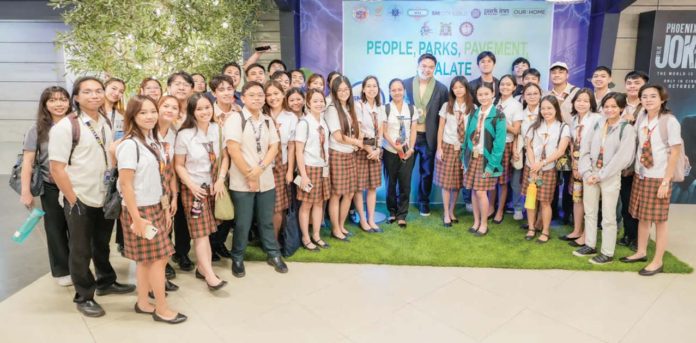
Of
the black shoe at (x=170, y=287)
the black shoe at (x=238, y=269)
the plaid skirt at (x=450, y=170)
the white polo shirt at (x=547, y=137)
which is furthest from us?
the plaid skirt at (x=450, y=170)

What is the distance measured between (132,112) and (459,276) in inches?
98.8

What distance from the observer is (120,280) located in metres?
3.58

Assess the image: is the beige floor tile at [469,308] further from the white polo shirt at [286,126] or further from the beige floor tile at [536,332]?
the white polo shirt at [286,126]

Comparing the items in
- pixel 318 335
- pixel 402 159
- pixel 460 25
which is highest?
pixel 460 25

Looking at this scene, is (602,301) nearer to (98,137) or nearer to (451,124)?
(451,124)

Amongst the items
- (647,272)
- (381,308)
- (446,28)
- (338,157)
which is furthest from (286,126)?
(647,272)

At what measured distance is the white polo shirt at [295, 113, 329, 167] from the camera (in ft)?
12.5

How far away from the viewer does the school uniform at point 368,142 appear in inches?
170

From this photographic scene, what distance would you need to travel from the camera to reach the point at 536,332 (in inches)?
112

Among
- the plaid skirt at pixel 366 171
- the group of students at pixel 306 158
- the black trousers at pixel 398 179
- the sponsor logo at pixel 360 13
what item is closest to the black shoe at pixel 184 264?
the group of students at pixel 306 158

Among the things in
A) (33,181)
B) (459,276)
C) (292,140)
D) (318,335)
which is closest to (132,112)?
(33,181)

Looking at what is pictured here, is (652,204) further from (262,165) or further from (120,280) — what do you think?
(120,280)

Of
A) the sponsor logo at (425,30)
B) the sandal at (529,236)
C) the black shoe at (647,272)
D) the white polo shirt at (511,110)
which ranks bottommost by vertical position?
the black shoe at (647,272)

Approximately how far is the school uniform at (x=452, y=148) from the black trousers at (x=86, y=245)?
294 centimetres
